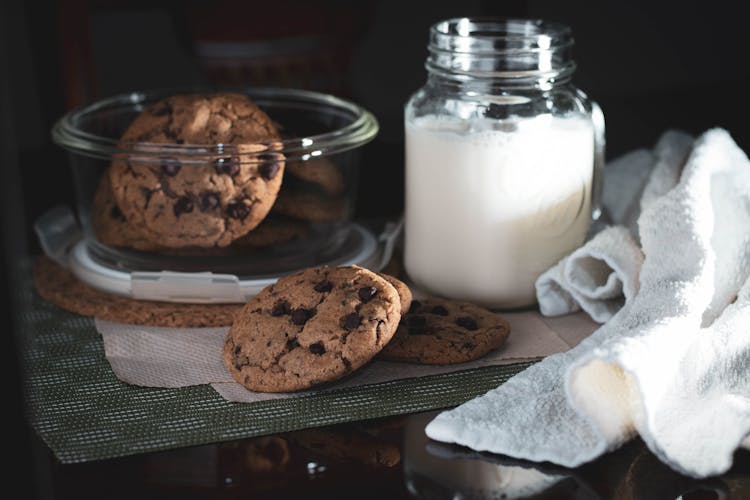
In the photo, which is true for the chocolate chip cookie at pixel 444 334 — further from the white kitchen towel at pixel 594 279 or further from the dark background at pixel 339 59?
the dark background at pixel 339 59

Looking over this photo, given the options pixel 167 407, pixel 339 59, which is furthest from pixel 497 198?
pixel 339 59

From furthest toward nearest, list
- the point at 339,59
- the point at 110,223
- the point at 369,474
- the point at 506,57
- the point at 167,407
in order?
1. the point at 339,59
2. the point at 110,223
3. the point at 506,57
4. the point at 167,407
5. the point at 369,474

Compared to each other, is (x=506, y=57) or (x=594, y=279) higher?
(x=506, y=57)

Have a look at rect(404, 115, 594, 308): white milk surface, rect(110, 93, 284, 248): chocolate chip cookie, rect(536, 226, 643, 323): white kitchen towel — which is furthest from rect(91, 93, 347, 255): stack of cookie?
rect(536, 226, 643, 323): white kitchen towel

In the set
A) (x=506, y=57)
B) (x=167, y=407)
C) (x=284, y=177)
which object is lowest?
(x=167, y=407)

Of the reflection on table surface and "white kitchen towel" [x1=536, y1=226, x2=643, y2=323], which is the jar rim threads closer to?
"white kitchen towel" [x1=536, y1=226, x2=643, y2=323]

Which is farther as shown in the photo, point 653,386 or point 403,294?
point 403,294

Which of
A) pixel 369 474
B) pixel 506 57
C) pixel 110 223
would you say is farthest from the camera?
pixel 110 223

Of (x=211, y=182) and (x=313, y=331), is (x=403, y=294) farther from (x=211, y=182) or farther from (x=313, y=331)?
(x=211, y=182)
